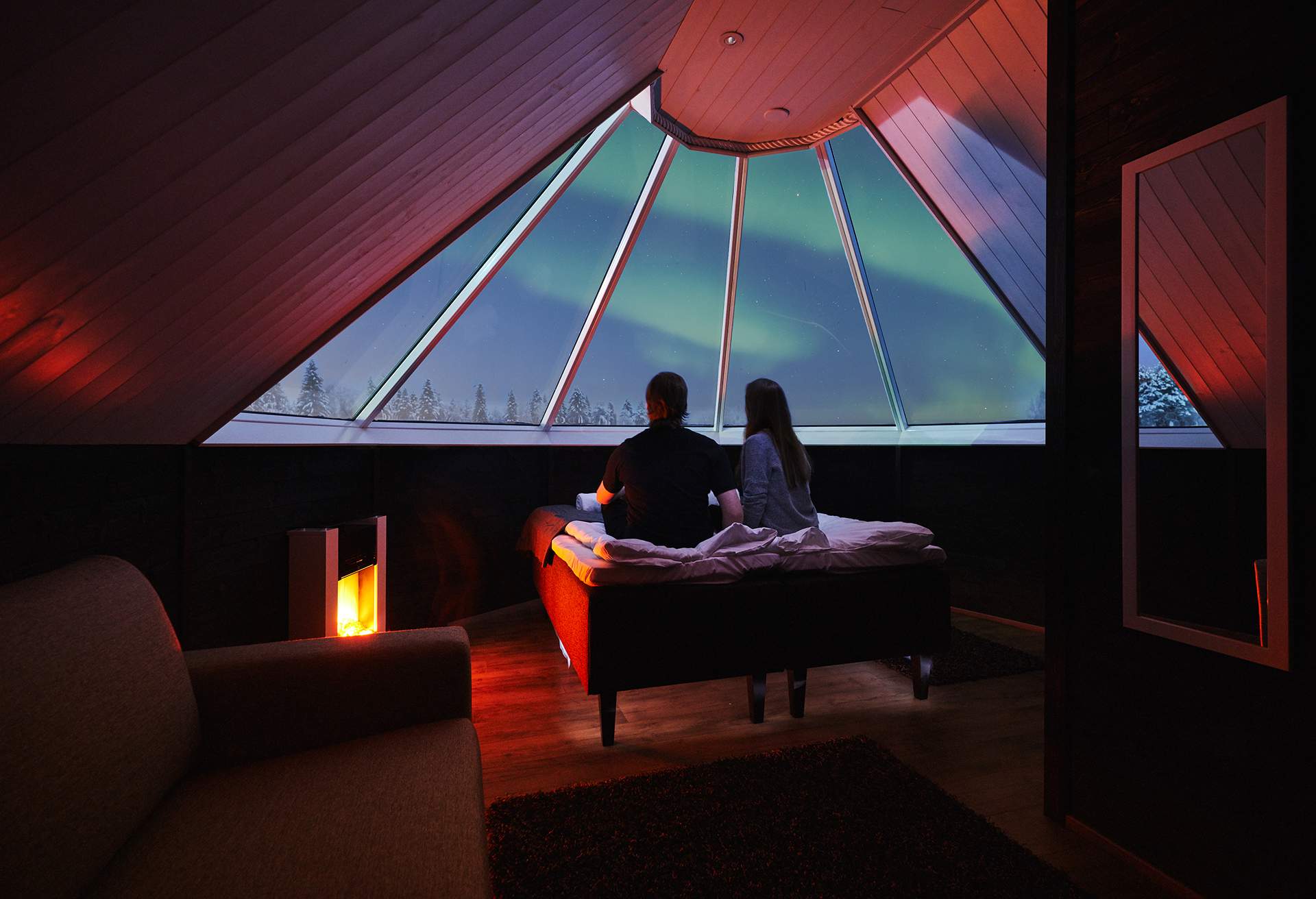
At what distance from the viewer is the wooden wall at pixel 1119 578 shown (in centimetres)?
149

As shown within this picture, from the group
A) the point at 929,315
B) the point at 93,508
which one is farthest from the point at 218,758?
the point at 929,315

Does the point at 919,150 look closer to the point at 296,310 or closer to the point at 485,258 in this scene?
the point at 485,258

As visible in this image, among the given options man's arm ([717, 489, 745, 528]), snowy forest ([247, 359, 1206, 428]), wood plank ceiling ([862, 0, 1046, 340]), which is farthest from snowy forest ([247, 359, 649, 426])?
wood plank ceiling ([862, 0, 1046, 340])

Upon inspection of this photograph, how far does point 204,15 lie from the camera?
1.08 metres

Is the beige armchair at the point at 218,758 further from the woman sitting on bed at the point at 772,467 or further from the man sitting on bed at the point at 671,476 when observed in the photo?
the woman sitting on bed at the point at 772,467

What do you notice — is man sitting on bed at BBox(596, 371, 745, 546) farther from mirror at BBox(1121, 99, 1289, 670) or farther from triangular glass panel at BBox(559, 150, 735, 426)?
triangular glass panel at BBox(559, 150, 735, 426)

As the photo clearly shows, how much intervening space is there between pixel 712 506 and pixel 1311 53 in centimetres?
403

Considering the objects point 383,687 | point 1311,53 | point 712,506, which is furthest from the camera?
point 712,506

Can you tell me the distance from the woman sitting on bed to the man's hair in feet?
1.42

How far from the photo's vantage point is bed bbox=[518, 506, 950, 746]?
2.61 metres

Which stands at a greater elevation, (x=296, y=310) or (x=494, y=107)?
(x=494, y=107)

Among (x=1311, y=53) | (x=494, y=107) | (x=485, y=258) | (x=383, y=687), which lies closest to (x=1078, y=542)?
(x=1311, y=53)

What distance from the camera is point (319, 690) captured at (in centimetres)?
159

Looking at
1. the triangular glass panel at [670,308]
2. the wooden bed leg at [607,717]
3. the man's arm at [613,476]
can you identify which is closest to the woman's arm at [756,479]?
the man's arm at [613,476]
